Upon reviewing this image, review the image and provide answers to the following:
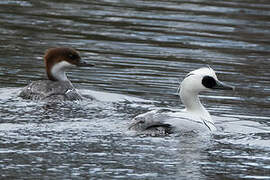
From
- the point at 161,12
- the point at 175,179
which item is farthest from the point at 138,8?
the point at 175,179

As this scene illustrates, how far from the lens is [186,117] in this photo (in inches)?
454

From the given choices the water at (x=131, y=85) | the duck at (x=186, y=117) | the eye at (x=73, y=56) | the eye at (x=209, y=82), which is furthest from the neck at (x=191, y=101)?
the eye at (x=73, y=56)

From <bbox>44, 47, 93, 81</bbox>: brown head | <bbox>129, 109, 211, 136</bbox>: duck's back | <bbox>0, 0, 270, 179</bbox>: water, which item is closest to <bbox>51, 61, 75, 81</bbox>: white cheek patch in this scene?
<bbox>44, 47, 93, 81</bbox>: brown head

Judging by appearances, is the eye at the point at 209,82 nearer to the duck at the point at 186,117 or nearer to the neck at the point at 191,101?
the duck at the point at 186,117

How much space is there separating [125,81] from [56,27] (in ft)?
16.5

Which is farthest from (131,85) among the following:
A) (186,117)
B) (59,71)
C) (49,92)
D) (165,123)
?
(165,123)

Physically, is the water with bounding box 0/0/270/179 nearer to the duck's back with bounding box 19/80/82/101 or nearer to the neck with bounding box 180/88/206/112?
the duck's back with bounding box 19/80/82/101

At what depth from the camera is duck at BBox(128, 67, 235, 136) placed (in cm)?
1119

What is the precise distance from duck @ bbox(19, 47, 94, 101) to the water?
10.3 inches

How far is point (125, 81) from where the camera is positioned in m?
15.3

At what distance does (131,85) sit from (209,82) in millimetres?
3001

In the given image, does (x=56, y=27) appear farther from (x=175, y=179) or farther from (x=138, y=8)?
(x=175, y=179)

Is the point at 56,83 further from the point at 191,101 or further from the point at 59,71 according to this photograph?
the point at 191,101

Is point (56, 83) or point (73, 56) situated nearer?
point (56, 83)
